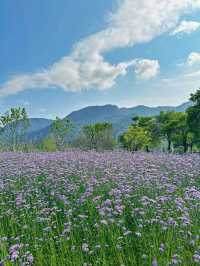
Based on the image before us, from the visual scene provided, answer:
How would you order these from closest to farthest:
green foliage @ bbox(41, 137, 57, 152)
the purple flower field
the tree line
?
the purple flower field, green foliage @ bbox(41, 137, 57, 152), the tree line

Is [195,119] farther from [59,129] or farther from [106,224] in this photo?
[106,224]

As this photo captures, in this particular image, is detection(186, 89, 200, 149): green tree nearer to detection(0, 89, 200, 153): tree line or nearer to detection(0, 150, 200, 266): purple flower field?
detection(0, 89, 200, 153): tree line

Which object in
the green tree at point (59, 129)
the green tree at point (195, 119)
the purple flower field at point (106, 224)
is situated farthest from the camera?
the green tree at point (59, 129)

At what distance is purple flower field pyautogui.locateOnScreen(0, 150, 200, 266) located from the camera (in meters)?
3.67

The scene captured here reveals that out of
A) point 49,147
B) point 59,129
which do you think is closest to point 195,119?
point 49,147

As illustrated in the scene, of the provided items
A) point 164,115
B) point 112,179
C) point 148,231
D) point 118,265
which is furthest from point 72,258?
point 164,115

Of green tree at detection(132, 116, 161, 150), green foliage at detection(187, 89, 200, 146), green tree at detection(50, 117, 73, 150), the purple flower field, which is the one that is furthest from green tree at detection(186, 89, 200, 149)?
the purple flower field

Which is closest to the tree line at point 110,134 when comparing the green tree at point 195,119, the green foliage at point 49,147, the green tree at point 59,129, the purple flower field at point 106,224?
the green tree at point 59,129

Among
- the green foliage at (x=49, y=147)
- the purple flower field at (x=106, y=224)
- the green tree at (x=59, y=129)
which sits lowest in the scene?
the purple flower field at (x=106, y=224)

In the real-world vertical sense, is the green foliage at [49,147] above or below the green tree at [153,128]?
below

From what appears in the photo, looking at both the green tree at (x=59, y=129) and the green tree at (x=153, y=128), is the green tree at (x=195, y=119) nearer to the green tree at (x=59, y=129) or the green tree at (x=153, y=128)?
the green tree at (x=59, y=129)

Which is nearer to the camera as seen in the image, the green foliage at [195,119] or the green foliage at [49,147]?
the green foliage at [49,147]

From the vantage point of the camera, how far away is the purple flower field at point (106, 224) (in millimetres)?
3672

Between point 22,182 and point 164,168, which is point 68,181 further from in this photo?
point 164,168
